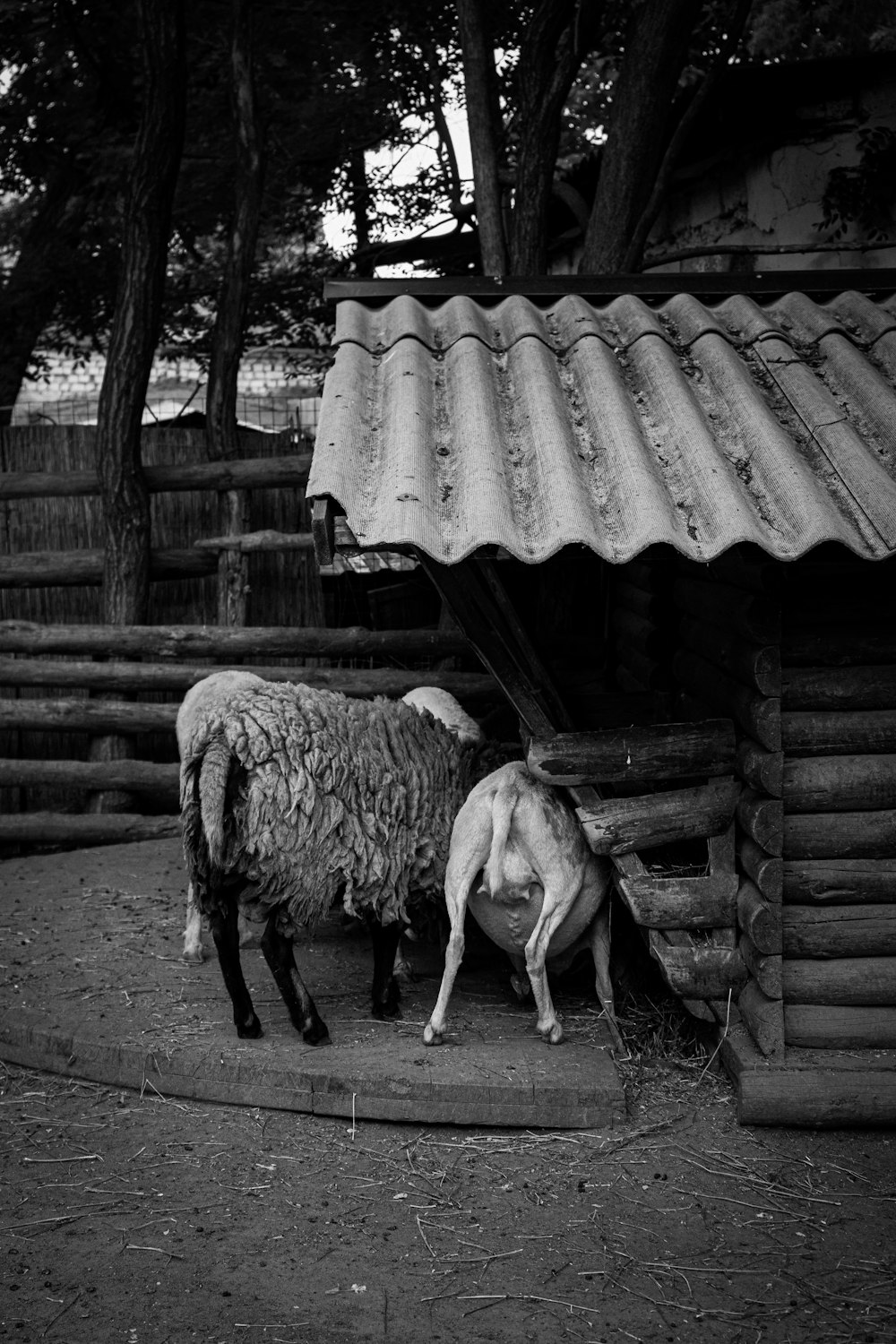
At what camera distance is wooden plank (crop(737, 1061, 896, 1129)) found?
169 inches

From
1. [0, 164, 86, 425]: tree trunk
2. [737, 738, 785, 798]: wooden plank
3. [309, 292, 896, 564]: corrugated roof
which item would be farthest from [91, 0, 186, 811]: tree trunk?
[737, 738, 785, 798]: wooden plank

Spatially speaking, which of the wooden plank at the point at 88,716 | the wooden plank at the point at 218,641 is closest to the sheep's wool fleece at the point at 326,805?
the wooden plank at the point at 218,641

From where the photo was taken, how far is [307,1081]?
4508 millimetres

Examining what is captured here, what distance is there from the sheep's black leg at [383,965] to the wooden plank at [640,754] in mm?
989

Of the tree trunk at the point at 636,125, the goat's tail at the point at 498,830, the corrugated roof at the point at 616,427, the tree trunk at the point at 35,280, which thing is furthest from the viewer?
the tree trunk at the point at 35,280

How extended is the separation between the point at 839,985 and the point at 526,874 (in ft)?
3.98

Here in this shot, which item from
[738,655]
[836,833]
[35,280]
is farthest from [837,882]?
[35,280]

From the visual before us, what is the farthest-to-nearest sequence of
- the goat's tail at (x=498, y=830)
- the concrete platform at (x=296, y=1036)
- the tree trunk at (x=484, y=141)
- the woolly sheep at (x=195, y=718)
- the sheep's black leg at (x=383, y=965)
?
the tree trunk at (x=484, y=141) < the woolly sheep at (x=195, y=718) < the sheep's black leg at (x=383, y=965) < the goat's tail at (x=498, y=830) < the concrete platform at (x=296, y=1036)

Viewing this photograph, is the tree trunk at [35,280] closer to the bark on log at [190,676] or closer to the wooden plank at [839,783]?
the bark on log at [190,676]

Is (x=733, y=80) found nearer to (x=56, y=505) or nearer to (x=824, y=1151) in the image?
(x=56, y=505)

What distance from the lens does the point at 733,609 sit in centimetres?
475

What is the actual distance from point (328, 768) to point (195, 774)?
526 millimetres

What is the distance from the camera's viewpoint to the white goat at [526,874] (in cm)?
480

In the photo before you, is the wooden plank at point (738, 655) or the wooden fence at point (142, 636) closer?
the wooden plank at point (738, 655)
